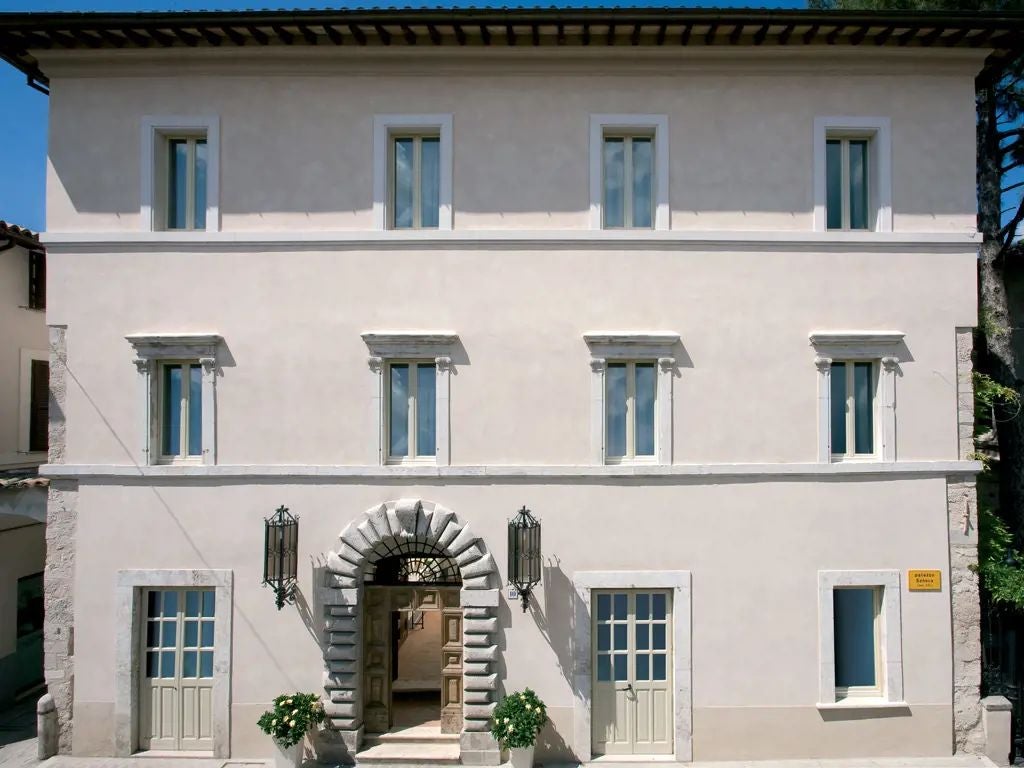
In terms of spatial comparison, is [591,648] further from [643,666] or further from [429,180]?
[429,180]

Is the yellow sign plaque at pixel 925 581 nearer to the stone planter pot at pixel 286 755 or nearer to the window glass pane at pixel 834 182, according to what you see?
the window glass pane at pixel 834 182

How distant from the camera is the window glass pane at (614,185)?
950 centimetres

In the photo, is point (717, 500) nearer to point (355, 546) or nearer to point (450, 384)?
point (450, 384)

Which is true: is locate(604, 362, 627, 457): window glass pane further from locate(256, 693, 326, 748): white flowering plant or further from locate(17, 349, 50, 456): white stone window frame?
locate(17, 349, 50, 456): white stone window frame

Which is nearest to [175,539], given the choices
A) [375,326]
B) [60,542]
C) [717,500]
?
[60,542]

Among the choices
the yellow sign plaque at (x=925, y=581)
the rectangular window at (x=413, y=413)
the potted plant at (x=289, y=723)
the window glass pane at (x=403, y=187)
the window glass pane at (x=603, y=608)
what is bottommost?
the potted plant at (x=289, y=723)

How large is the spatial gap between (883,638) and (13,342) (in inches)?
641

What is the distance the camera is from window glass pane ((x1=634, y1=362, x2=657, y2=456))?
9.32 metres

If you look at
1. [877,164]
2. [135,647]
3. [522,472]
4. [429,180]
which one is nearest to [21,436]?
[135,647]

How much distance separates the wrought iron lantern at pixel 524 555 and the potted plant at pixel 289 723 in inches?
128

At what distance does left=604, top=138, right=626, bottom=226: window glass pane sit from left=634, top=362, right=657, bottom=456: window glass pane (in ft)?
7.28

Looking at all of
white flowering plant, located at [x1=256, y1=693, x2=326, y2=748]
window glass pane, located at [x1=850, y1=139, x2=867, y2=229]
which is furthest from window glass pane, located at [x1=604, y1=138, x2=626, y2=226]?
white flowering plant, located at [x1=256, y1=693, x2=326, y2=748]

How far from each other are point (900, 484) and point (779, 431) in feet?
6.25

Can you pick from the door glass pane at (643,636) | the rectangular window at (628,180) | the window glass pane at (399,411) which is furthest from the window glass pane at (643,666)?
the rectangular window at (628,180)
